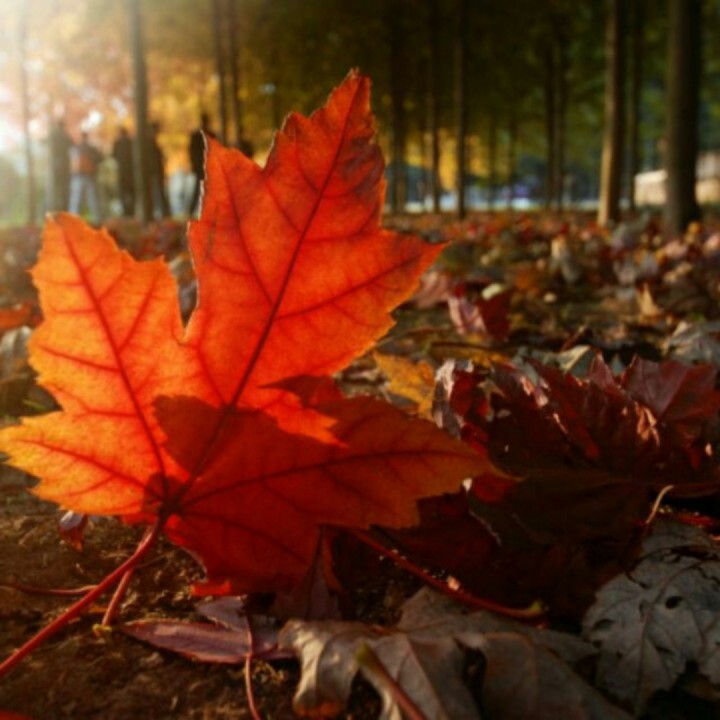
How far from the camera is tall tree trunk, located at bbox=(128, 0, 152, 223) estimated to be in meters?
12.9

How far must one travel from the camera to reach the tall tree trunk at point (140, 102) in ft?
42.4

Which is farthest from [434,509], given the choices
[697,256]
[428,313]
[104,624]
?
[697,256]

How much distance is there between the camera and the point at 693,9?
8.72m

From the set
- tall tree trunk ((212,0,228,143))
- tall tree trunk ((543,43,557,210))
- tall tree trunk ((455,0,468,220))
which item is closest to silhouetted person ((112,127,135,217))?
tall tree trunk ((212,0,228,143))

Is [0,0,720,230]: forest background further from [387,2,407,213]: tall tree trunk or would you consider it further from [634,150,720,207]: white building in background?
[634,150,720,207]: white building in background

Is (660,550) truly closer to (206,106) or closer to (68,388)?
(68,388)

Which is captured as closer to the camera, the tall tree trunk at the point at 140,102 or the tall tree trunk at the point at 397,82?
the tall tree trunk at the point at 140,102

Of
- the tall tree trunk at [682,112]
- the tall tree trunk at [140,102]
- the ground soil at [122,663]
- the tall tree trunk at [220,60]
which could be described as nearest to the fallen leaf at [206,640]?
the ground soil at [122,663]

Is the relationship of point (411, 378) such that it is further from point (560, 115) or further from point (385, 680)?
point (560, 115)

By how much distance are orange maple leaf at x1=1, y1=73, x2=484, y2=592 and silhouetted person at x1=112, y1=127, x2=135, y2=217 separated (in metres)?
21.2

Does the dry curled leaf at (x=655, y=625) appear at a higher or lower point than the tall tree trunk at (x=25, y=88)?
lower

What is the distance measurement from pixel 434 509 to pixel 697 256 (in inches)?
176

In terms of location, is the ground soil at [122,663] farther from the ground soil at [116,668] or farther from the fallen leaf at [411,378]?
the fallen leaf at [411,378]

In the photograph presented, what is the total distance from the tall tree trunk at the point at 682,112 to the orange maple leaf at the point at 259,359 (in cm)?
890
